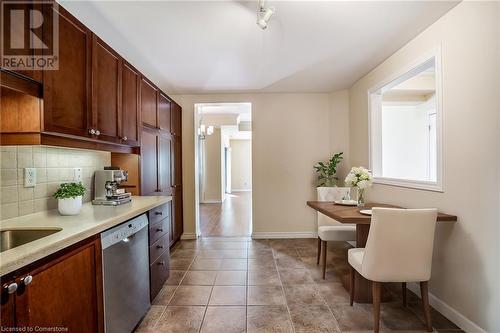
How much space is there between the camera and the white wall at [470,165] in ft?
5.29

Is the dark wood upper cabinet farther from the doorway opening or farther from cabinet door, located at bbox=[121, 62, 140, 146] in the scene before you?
cabinet door, located at bbox=[121, 62, 140, 146]

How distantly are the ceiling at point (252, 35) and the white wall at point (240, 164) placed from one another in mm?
8101

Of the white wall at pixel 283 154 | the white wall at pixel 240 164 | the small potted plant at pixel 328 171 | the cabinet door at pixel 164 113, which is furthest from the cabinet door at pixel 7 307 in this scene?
the white wall at pixel 240 164

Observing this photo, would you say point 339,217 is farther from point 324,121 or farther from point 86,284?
point 324,121

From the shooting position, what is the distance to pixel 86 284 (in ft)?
4.25

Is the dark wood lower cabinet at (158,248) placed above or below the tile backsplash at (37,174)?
below

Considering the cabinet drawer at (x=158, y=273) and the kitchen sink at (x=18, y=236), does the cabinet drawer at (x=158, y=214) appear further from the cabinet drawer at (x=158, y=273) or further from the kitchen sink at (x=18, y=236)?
the kitchen sink at (x=18, y=236)

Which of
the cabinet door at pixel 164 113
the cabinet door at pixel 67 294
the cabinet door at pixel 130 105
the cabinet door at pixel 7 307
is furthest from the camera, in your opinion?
the cabinet door at pixel 164 113

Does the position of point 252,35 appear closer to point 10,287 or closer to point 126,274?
point 126,274

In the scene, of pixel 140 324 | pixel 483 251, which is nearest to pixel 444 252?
pixel 483 251

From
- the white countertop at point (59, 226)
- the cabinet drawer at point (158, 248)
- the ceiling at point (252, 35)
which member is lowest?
the cabinet drawer at point (158, 248)

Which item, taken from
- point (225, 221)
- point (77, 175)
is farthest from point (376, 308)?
point (225, 221)

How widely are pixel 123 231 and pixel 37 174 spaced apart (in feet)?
2.47

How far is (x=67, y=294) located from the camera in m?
1.18
